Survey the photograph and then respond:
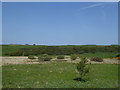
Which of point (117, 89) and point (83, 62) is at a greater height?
point (83, 62)

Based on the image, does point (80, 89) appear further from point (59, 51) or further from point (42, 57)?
point (59, 51)

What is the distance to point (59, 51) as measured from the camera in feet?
185

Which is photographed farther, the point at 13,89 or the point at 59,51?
the point at 59,51

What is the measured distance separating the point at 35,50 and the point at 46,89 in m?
45.4

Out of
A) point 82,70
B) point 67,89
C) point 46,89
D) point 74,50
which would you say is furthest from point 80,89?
point 74,50

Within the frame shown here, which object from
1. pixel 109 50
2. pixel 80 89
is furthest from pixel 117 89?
pixel 109 50

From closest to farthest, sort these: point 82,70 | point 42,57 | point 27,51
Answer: point 82,70, point 42,57, point 27,51

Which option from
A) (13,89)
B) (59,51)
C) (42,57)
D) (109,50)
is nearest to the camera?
(13,89)

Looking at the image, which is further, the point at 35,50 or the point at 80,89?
the point at 35,50

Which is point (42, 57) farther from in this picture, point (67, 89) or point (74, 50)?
point (74, 50)

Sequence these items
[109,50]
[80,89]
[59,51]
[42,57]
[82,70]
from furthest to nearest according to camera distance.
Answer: [109,50] < [59,51] < [42,57] < [82,70] < [80,89]

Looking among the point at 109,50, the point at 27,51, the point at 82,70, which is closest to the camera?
the point at 82,70

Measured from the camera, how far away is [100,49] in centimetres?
6206

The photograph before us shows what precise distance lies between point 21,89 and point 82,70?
5906 millimetres
